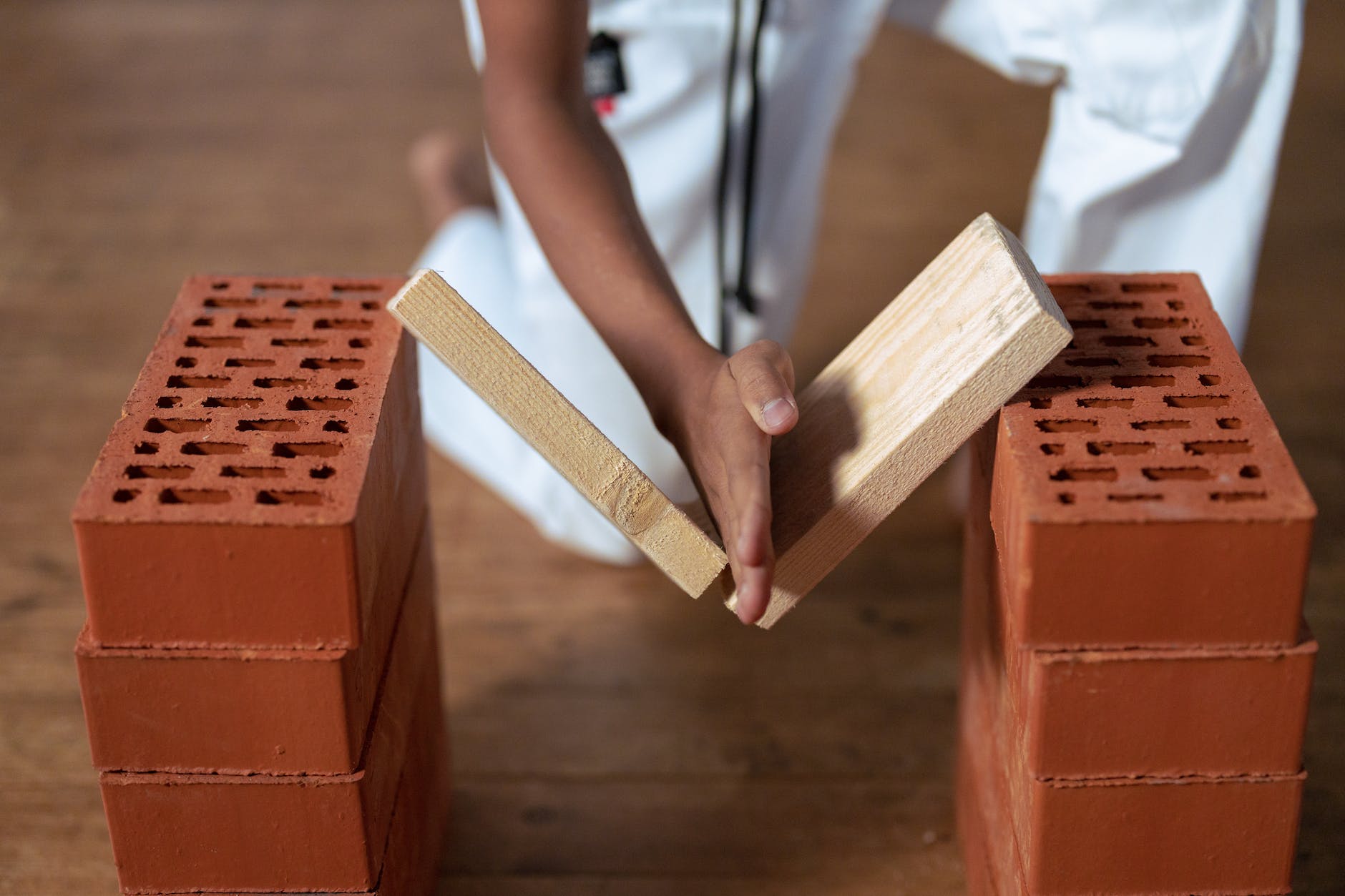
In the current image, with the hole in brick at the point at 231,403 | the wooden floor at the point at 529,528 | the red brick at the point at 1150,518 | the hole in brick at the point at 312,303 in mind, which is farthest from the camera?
the wooden floor at the point at 529,528

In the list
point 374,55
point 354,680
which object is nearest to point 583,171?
point 354,680

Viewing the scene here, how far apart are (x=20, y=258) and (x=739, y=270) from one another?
1.09 m

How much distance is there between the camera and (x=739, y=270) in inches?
56.9

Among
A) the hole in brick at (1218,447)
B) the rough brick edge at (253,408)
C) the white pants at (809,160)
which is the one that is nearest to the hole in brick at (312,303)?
the rough brick edge at (253,408)

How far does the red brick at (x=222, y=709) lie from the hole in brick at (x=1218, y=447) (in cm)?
48

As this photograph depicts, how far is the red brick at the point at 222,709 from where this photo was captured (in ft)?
2.57

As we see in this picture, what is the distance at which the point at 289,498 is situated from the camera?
0.77 m

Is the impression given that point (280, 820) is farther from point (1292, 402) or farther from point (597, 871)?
point (1292, 402)

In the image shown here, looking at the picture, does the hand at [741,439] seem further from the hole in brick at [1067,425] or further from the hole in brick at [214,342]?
the hole in brick at [214,342]

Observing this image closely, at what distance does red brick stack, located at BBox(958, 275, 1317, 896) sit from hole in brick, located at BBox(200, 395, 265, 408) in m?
0.44

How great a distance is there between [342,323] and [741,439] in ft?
0.93

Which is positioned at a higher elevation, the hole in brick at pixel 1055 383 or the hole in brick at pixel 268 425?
the hole in brick at pixel 1055 383

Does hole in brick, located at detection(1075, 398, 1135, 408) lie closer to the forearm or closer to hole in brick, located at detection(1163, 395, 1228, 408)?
hole in brick, located at detection(1163, 395, 1228, 408)

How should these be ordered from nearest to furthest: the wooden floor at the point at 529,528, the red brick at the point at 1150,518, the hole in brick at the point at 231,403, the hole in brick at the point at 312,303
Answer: the red brick at the point at 1150,518 < the hole in brick at the point at 231,403 < the hole in brick at the point at 312,303 < the wooden floor at the point at 529,528
